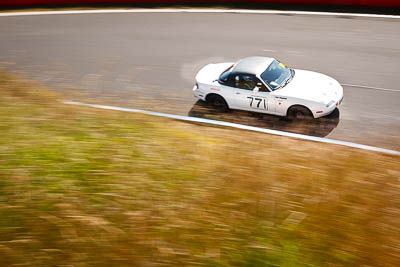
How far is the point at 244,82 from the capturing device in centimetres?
970

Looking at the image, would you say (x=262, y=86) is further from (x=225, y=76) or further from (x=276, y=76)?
(x=225, y=76)

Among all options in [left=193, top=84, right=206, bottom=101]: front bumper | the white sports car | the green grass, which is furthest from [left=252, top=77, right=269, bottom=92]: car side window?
the green grass

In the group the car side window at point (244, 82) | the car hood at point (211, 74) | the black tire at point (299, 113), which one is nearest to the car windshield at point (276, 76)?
the car side window at point (244, 82)

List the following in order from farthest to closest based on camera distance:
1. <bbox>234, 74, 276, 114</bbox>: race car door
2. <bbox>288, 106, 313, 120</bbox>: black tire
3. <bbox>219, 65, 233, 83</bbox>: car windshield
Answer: <bbox>219, 65, 233, 83</bbox>: car windshield
<bbox>234, 74, 276, 114</bbox>: race car door
<bbox>288, 106, 313, 120</bbox>: black tire

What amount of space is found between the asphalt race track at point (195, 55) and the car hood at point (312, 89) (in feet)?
2.24

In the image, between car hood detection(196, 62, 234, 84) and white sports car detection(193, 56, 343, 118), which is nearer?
white sports car detection(193, 56, 343, 118)

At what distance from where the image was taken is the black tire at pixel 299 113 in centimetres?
918

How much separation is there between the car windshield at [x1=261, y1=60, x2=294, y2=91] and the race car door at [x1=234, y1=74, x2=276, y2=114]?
8.8 inches

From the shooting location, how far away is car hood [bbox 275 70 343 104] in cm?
908

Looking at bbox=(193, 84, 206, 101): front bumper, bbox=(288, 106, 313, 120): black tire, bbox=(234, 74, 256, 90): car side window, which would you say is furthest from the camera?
bbox=(193, 84, 206, 101): front bumper

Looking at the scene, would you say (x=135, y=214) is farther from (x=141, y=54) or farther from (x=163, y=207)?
(x=141, y=54)

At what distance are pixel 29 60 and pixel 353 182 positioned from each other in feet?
44.6

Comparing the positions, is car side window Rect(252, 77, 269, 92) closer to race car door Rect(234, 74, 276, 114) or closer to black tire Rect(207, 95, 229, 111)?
race car door Rect(234, 74, 276, 114)

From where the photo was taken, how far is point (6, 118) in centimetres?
782
